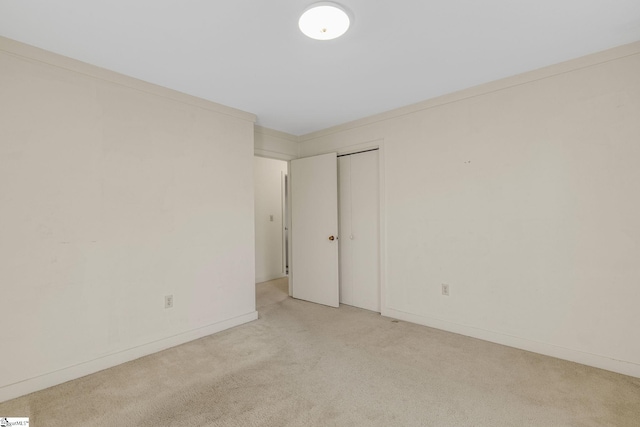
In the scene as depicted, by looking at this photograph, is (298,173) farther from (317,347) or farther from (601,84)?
(601,84)

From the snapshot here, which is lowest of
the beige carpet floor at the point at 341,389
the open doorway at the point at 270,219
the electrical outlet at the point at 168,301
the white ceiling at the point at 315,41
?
the beige carpet floor at the point at 341,389

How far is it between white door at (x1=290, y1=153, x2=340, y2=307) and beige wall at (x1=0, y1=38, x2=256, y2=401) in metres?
1.16

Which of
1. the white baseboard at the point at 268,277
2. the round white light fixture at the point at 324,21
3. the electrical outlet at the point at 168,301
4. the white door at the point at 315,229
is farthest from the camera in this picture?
the white baseboard at the point at 268,277

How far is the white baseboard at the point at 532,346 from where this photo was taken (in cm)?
216

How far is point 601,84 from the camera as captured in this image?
2.24 m

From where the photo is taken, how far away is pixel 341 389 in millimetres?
2014

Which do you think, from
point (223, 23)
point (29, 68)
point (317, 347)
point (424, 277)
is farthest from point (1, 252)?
point (424, 277)

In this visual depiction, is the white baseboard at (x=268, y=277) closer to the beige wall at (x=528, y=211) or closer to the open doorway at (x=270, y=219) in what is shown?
the open doorway at (x=270, y=219)

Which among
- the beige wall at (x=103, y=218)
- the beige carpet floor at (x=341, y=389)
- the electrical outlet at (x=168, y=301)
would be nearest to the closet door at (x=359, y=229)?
the beige carpet floor at (x=341, y=389)

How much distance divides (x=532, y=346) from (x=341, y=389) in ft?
5.67

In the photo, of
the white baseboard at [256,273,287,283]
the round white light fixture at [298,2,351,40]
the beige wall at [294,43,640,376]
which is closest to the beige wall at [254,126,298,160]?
the beige wall at [294,43,640,376]

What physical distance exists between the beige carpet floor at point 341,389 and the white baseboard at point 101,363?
0.06 m

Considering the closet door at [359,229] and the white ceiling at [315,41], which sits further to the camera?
the closet door at [359,229]

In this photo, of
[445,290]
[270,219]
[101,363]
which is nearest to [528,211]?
[445,290]
